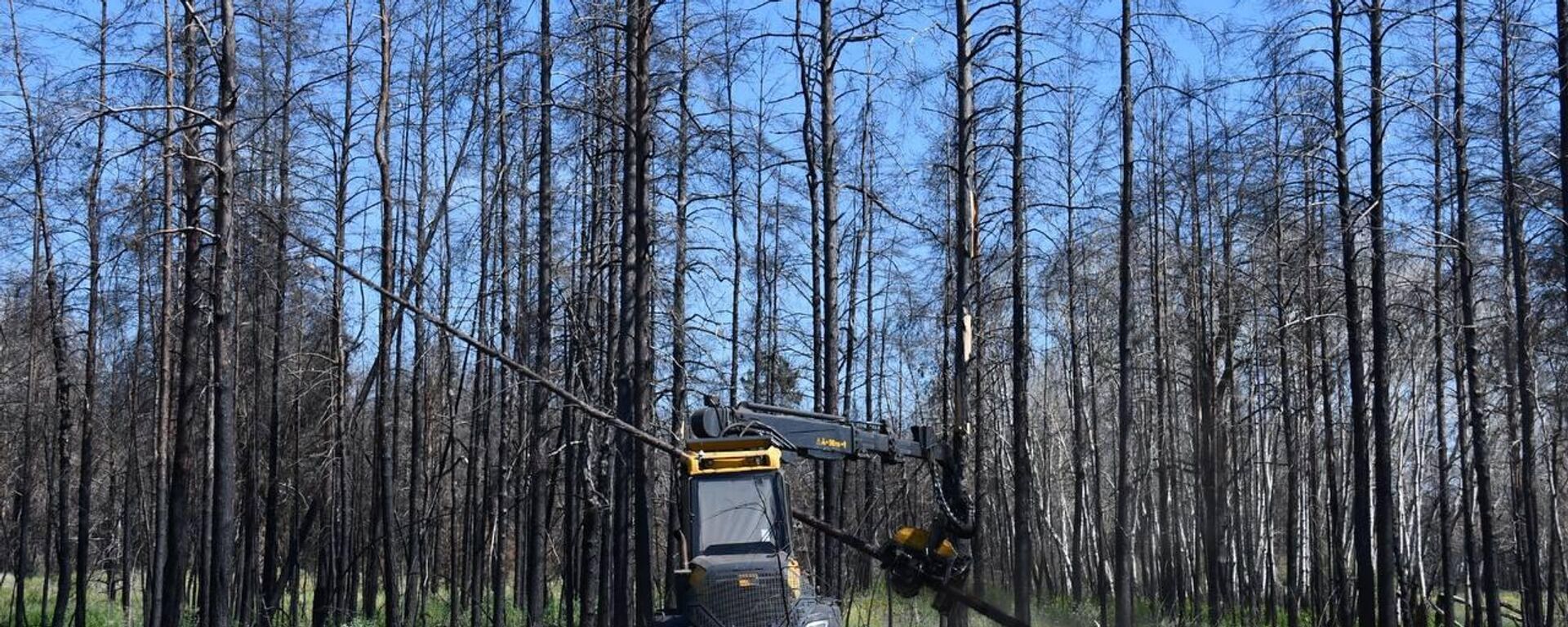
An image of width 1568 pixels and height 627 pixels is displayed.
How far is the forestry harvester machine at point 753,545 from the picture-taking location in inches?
382

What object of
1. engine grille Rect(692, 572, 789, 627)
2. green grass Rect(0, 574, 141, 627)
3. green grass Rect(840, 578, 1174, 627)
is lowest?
green grass Rect(0, 574, 141, 627)

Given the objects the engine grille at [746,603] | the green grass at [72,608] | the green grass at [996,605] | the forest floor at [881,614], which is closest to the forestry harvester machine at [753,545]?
the engine grille at [746,603]

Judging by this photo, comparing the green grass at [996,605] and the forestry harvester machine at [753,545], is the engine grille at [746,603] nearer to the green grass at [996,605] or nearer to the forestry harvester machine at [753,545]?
the forestry harvester machine at [753,545]

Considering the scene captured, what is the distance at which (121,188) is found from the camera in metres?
16.7

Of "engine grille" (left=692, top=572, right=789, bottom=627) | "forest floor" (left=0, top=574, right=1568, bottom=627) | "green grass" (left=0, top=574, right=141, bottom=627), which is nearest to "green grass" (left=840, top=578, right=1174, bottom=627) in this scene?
"forest floor" (left=0, top=574, right=1568, bottom=627)

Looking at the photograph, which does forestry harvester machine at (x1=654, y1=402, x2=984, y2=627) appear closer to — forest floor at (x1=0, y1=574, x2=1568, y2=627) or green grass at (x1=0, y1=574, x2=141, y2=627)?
forest floor at (x1=0, y1=574, x2=1568, y2=627)

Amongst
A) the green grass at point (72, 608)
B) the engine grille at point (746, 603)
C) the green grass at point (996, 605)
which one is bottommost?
the green grass at point (72, 608)

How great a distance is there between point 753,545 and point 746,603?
545 mm

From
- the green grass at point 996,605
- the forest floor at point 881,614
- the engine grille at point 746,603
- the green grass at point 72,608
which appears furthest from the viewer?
the green grass at point 72,608

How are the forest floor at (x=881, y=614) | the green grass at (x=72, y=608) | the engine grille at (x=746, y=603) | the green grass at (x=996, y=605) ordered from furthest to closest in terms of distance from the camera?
the green grass at (x=72, y=608), the forest floor at (x=881, y=614), the green grass at (x=996, y=605), the engine grille at (x=746, y=603)

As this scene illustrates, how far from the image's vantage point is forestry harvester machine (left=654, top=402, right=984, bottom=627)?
9.71m

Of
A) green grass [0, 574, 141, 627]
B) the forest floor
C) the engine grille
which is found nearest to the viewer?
the engine grille

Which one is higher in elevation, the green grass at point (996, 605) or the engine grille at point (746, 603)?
the engine grille at point (746, 603)

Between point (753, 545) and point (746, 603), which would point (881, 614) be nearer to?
point (753, 545)
